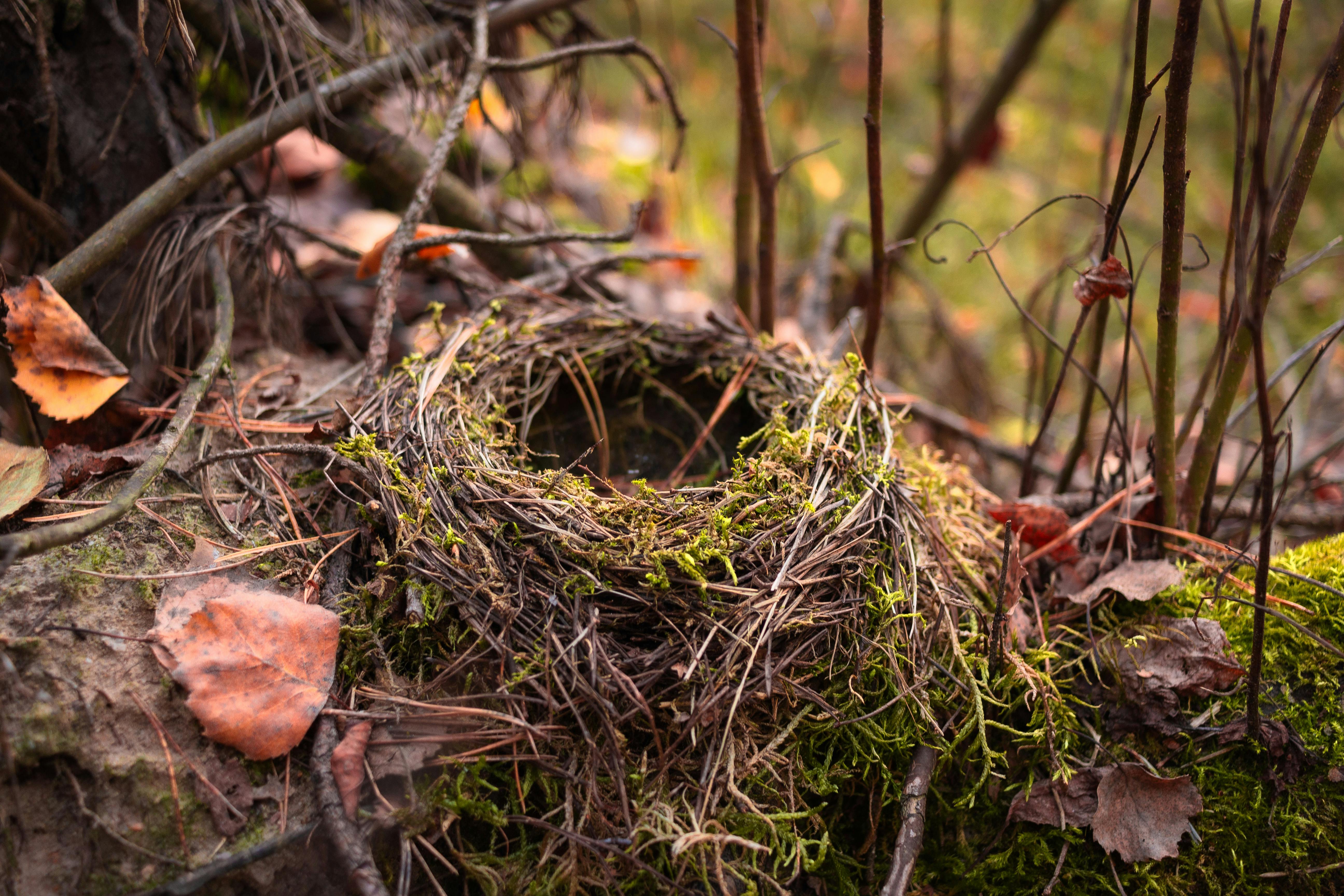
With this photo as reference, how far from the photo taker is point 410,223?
85.7 inches

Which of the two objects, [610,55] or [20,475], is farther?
[610,55]

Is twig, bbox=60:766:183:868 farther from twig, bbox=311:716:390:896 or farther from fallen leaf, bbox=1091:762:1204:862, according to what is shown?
fallen leaf, bbox=1091:762:1204:862

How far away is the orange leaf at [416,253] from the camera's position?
7.33ft

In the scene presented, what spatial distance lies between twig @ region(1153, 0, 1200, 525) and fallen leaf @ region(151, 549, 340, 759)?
1.87 metres

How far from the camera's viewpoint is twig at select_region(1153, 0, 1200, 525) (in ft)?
4.73

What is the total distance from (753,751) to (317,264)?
2.57 m

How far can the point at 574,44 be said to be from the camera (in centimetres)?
268

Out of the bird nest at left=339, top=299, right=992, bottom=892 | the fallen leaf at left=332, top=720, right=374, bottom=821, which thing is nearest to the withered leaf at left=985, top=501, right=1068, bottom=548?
Result: the bird nest at left=339, top=299, right=992, bottom=892

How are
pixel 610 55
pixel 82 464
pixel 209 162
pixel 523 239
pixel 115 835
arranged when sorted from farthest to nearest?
pixel 610 55 < pixel 523 239 < pixel 209 162 < pixel 82 464 < pixel 115 835

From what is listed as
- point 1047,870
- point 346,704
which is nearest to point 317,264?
point 346,704

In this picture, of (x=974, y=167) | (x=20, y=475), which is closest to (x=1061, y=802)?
(x=20, y=475)

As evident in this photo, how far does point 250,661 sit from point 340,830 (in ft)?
1.13

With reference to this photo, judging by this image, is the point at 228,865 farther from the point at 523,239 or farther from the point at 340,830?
the point at 523,239

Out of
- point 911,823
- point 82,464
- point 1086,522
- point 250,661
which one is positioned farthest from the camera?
point 1086,522
